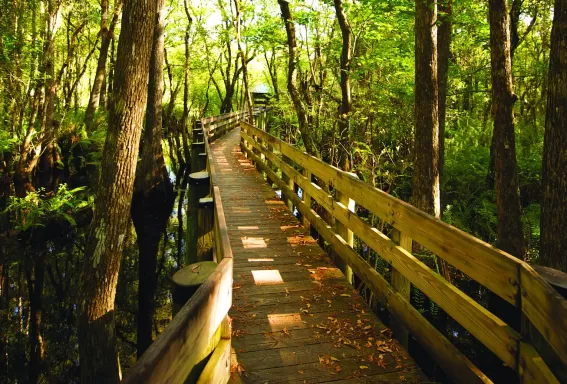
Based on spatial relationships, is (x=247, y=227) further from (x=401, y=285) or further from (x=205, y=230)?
(x=401, y=285)

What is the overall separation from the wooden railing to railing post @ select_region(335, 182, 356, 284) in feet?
0.04

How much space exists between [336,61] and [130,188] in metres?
9.73

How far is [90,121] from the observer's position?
17.1 metres

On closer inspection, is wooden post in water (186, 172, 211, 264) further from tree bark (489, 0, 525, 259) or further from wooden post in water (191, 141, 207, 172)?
tree bark (489, 0, 525, 259)

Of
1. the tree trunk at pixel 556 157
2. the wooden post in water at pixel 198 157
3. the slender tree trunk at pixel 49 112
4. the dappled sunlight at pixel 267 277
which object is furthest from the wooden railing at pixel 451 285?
the slender tree trunk at pixel 49 112

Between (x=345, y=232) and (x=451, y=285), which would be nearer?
(x=451, y=285)

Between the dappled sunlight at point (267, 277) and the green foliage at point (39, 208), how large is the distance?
7946mm

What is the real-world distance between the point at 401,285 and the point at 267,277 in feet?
5.88

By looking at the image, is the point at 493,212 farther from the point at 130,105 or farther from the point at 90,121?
the point at 90,121

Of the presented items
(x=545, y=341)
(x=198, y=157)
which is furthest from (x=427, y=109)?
(x=545, y=341)

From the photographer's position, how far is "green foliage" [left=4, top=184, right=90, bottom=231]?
37.1 ft

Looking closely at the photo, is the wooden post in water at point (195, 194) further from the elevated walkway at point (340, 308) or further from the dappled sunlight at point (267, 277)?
the dappled sunlight at point (267, 277)

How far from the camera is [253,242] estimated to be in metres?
6.58

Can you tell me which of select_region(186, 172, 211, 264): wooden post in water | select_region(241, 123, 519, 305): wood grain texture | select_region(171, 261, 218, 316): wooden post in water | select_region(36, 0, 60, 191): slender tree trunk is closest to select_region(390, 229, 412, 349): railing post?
select_region(241, 123, 519, 305): wood grain texture
